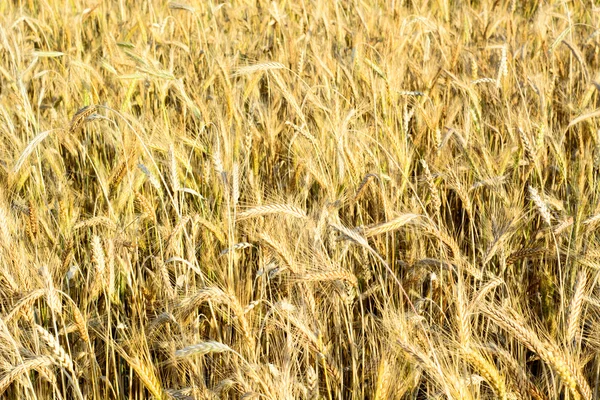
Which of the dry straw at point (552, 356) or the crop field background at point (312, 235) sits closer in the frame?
the dry straw at point (552, 356)

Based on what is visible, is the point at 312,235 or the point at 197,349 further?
the point at 312,235

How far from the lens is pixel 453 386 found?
4.33ft

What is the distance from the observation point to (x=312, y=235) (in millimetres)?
1720

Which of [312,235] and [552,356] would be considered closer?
[552,356]

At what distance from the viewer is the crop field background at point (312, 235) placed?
154 centimetres

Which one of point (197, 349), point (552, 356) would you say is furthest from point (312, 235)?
point (552, 356)

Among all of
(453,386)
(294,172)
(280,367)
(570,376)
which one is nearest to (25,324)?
(280,367)

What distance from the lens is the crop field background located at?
1542 mm

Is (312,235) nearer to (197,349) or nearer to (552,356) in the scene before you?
(197,349)

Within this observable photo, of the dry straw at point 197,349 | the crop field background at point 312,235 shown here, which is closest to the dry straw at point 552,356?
the crop field background at point 312,235

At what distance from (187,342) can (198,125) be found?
3.90 ft

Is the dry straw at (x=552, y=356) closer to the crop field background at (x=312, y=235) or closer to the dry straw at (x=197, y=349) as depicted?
the crop field background at (x=312, y=235)

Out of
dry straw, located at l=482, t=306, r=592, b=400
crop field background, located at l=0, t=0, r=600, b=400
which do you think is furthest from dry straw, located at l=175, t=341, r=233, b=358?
dry straw, located at l=482, t=306, r=592, b=400

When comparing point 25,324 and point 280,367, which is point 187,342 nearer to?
point 280,367
